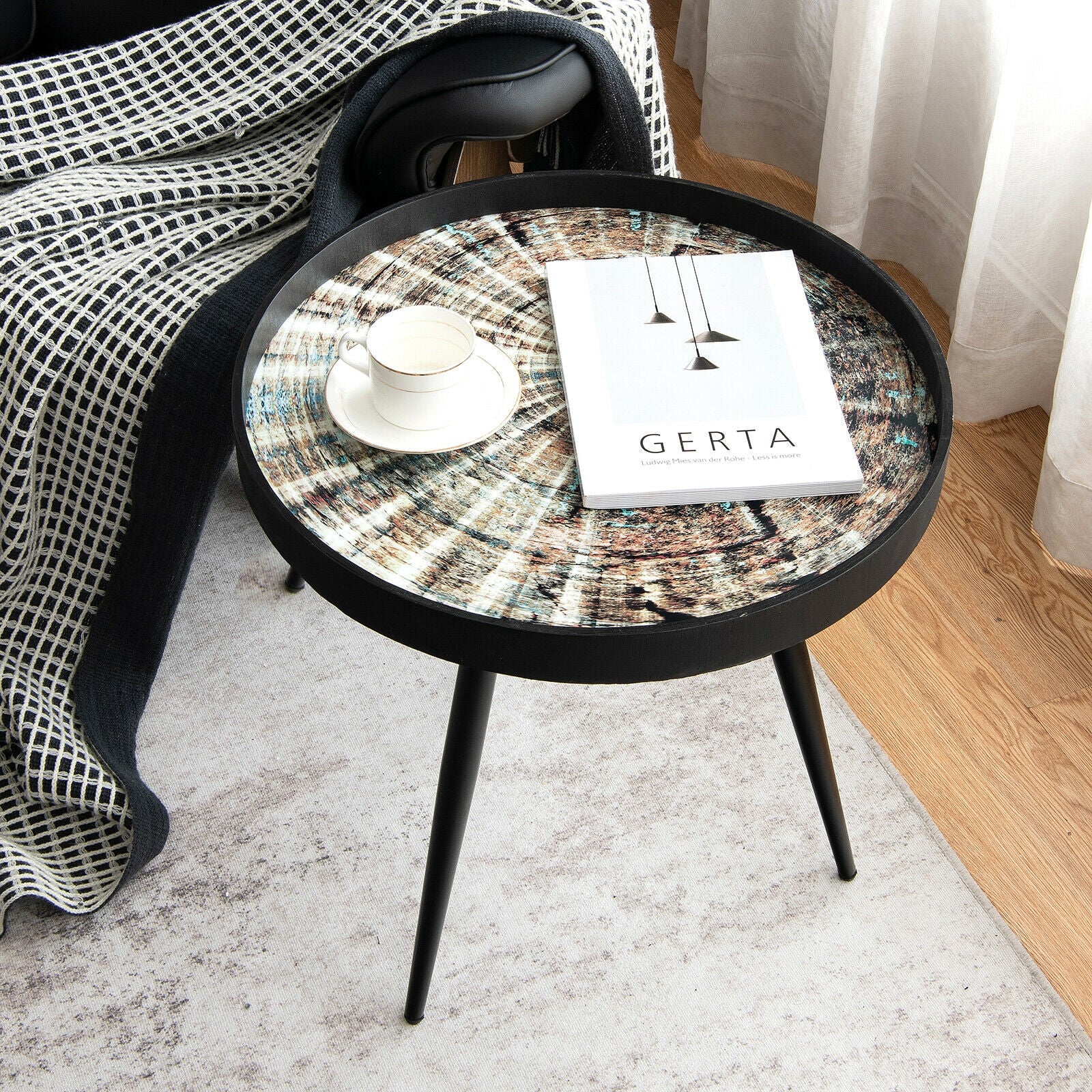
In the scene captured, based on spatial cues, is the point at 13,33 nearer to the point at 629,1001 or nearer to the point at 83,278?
the point at 83,278

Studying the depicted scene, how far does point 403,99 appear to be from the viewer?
117cm

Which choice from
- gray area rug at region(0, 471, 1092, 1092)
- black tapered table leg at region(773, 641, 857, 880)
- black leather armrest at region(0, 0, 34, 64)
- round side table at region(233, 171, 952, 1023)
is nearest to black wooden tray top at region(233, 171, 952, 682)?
round side table at region(233, 171, 952, 1023)

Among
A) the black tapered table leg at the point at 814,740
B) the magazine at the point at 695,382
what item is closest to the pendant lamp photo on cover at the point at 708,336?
the magazine at the point at 695,382

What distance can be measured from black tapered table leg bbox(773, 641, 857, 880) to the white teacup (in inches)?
13.4

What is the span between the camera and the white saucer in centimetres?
89

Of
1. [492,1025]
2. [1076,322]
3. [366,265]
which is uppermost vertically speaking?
[366,265]

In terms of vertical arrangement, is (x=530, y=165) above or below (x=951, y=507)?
above

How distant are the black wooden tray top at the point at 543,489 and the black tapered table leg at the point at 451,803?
8 cm

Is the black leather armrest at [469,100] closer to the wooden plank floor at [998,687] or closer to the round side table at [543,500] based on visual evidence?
the round side table at [543,500]

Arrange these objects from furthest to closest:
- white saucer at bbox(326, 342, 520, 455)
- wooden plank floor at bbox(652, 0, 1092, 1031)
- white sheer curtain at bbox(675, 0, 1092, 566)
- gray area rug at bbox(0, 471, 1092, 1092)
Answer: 1. white sheer curtain at bbox(675, 0, 1092, 566)
2. wooden plank floor at bbox(652, 0, 1092, 1031)
3. gray area rug at bbox(0, 471, 1092, 1092)
4. white saucer at bbox(326, 342, 520, 455)

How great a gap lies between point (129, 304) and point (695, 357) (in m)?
0.58

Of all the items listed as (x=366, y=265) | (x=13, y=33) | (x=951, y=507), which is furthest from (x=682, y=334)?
(x=13, y=33)

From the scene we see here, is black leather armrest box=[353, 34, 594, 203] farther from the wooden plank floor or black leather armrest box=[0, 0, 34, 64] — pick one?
the wooden plank floor

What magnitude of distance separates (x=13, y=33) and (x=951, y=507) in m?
1.31
